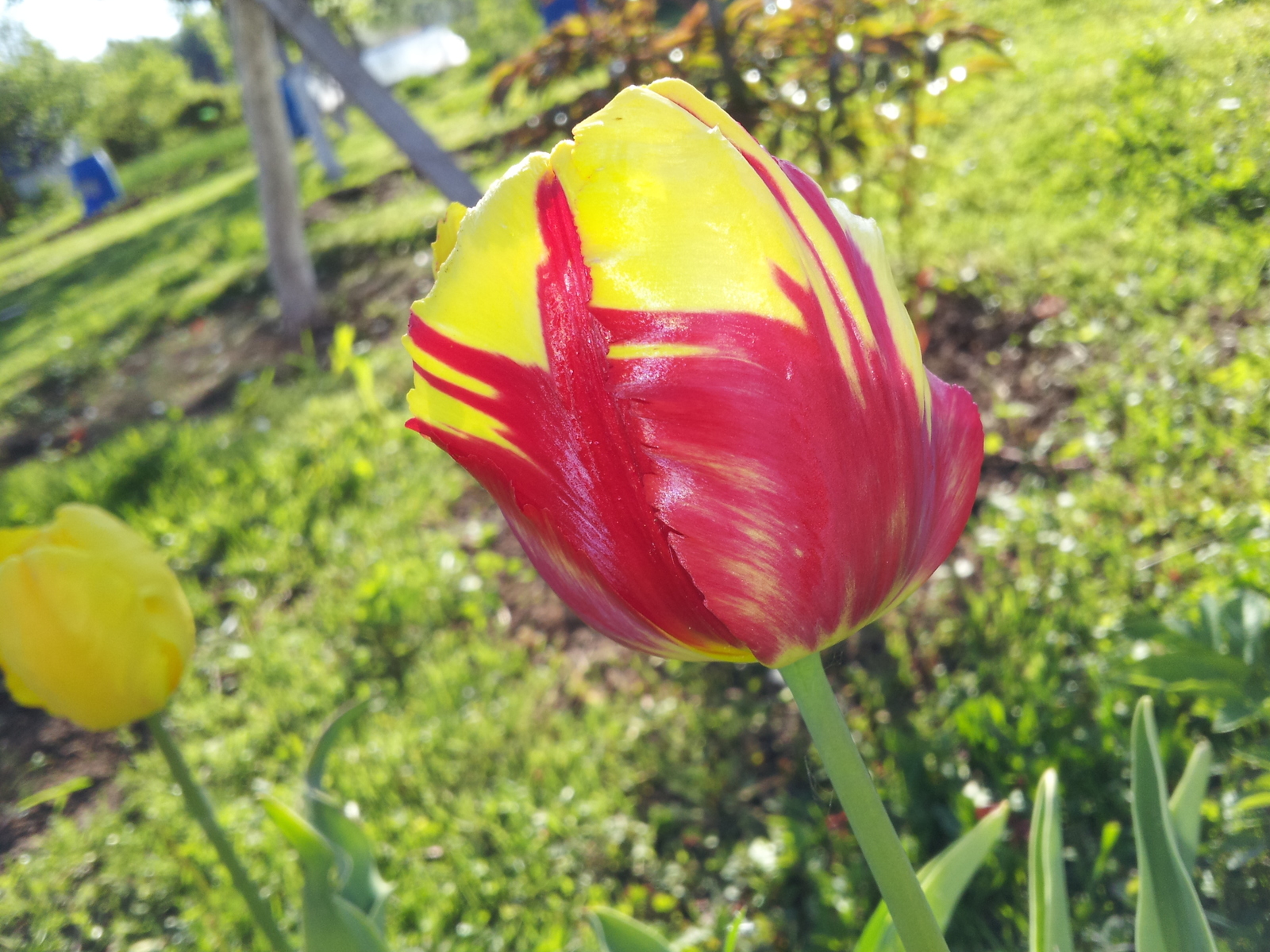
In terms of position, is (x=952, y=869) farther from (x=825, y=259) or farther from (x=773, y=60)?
(x=773, y=60)

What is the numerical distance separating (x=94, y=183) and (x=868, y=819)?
2118 cm

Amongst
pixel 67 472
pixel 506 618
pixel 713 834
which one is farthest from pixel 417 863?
pixel 67 472

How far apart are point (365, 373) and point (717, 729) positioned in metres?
2.37

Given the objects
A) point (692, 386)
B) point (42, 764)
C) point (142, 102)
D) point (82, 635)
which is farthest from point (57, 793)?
point (142, 102)

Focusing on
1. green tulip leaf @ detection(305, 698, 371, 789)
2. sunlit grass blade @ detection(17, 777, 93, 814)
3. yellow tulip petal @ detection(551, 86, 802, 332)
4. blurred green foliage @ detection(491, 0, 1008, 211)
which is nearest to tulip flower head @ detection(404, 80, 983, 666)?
yellow tulip petal @ detection(551, 86, 802, 332)

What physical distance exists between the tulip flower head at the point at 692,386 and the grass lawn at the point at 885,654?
27 centimetres

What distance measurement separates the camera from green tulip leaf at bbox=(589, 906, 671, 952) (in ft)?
2.80

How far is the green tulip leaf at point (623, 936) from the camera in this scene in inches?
33.6

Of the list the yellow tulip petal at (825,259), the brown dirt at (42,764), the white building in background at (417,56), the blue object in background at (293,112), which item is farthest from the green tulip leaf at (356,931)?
the white building in background at (417,56)

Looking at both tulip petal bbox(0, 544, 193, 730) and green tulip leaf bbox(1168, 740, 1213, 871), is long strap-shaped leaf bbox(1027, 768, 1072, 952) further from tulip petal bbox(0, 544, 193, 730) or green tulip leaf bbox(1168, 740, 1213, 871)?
tulip petal bbox(0, 544, 193, 730)

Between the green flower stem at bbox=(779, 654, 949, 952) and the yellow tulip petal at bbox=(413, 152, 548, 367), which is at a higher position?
the yellow tulip petal at bbox=(413, 152, 548, 367)

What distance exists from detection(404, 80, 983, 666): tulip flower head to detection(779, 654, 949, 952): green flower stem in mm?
32

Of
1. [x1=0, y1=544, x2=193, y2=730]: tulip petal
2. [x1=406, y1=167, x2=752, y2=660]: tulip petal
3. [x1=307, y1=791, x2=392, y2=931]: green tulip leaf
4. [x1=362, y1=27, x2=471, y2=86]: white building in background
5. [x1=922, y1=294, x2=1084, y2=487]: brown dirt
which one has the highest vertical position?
[x1=406, y1=167, x2=752, y2=660]: tulip petal

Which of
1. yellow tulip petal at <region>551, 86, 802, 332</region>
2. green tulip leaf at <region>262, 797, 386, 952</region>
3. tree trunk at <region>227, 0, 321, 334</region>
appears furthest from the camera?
tree trunk at <region>227, 0, 321, 334</region>
